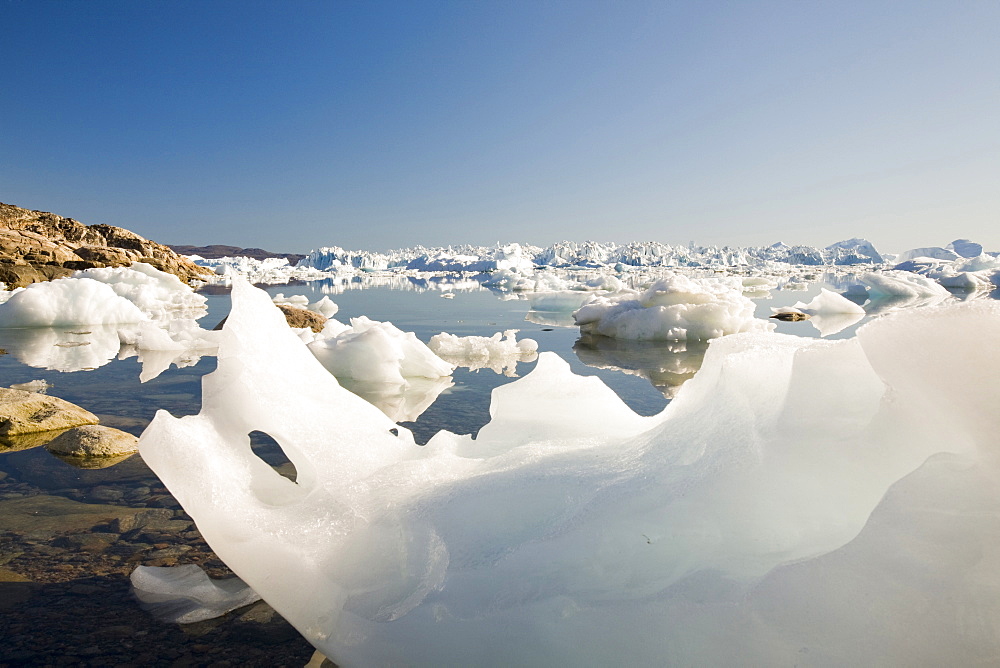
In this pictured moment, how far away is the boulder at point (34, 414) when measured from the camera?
3.07 m

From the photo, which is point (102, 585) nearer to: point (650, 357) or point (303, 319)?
point (650, 357)

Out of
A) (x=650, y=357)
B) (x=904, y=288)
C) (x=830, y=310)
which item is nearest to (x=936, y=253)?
(x=904, y=288)

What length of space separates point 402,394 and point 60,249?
903 inches

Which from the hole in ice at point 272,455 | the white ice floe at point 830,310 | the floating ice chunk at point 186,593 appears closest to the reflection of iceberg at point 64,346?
the hole in ice at point 272,455

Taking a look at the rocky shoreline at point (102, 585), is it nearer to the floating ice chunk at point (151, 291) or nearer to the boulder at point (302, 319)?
the boulder at point (302, 319)

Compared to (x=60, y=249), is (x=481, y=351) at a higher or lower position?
lower

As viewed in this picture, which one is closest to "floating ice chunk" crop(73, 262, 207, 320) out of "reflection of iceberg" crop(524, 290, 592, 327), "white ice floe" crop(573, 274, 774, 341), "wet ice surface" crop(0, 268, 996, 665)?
"wet ice surface" crop(0, 268, 996, 665)

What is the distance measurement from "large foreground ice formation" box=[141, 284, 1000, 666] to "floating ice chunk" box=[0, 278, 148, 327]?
972 centimetres

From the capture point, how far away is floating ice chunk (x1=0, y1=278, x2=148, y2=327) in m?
Result: 8.95

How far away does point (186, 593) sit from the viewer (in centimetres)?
162

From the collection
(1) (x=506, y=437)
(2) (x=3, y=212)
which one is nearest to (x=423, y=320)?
(1) (x=506, y=437)

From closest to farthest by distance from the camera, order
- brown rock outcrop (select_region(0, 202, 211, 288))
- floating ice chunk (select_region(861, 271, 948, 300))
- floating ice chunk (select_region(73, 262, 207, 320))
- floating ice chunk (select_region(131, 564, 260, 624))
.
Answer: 1. floating ice chunk (select_region(131, 564, 260, 624))
2. floating ice chunk (select_region(73, 262, 207, 320))
3. floating ice chunk (select_region(861, 271, 948, 300))
4. brown rock outcrop (select_region(0, 202, 211, 288))

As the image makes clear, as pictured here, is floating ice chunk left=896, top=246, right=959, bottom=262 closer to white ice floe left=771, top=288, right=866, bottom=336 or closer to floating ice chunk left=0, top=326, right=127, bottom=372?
white ice floe left=771, top=288, right=866, bottom=336

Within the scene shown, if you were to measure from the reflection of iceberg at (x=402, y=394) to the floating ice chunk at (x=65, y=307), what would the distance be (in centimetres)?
703
